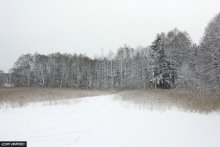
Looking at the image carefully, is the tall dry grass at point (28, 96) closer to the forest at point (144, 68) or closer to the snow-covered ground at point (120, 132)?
the snow-covered ground at point (120, 132)

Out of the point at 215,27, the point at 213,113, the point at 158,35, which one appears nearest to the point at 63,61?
the point at 158,35

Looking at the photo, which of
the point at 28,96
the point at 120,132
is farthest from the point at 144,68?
the point at 120,132

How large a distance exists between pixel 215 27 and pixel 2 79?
71.2m

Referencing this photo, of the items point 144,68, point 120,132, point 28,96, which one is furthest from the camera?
point 144,68

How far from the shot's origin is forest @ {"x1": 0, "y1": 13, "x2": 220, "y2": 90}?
88.4 ft

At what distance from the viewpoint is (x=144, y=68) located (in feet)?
162

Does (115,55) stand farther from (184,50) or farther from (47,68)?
(184,50)

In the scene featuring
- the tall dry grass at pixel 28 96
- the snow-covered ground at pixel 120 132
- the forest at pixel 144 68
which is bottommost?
the snow-covered ground at pixel 120 132

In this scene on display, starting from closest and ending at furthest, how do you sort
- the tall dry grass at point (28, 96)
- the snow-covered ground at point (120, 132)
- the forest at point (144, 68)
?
1. the snow-covered ground at point (120, 132)
2. the tall dry grass at point (28, 96)
3. the forest at point (144, 68)

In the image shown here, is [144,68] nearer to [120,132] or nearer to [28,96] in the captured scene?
[28,96]

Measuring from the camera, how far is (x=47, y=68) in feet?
205

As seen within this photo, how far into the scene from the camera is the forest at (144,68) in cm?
2695

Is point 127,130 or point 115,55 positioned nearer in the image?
point 127,130

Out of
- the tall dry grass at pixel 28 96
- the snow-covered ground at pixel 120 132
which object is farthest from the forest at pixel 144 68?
the snow-covered ground at pixel 120 132
